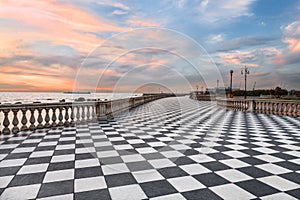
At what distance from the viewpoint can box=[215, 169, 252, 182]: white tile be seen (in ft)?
7.62

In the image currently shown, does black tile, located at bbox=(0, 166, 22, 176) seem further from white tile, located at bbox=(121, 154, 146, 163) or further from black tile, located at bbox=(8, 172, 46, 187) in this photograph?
white tile, located at bbox=(121, 154, 146, 163)

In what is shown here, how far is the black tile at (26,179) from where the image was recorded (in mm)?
2197

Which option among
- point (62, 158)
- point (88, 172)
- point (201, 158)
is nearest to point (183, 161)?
point (201, 158)

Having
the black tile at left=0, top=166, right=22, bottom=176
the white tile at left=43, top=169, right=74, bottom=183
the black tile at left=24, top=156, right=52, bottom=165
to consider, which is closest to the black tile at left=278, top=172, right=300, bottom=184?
the white tile at left=43, top=169, right=74, bottom=183

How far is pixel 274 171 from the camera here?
102 inches

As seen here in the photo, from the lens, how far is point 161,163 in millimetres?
2867

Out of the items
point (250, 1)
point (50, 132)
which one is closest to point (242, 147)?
point (50, 132)

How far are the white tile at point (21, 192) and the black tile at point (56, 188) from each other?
0.19 feet

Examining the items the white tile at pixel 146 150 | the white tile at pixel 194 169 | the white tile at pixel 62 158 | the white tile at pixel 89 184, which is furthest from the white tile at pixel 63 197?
the white tile at pixel 146 150

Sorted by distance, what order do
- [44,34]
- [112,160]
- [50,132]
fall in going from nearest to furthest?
[112,160]
[50,132]
[44,34]

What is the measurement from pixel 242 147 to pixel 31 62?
7.62m

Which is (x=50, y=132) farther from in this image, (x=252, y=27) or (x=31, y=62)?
(x=252, y=27)

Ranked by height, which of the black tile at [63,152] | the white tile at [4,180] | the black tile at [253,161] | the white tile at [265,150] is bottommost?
the white tile at [265,150]

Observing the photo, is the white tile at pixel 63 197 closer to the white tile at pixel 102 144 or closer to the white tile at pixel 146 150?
the white tile at pixel 146 150
